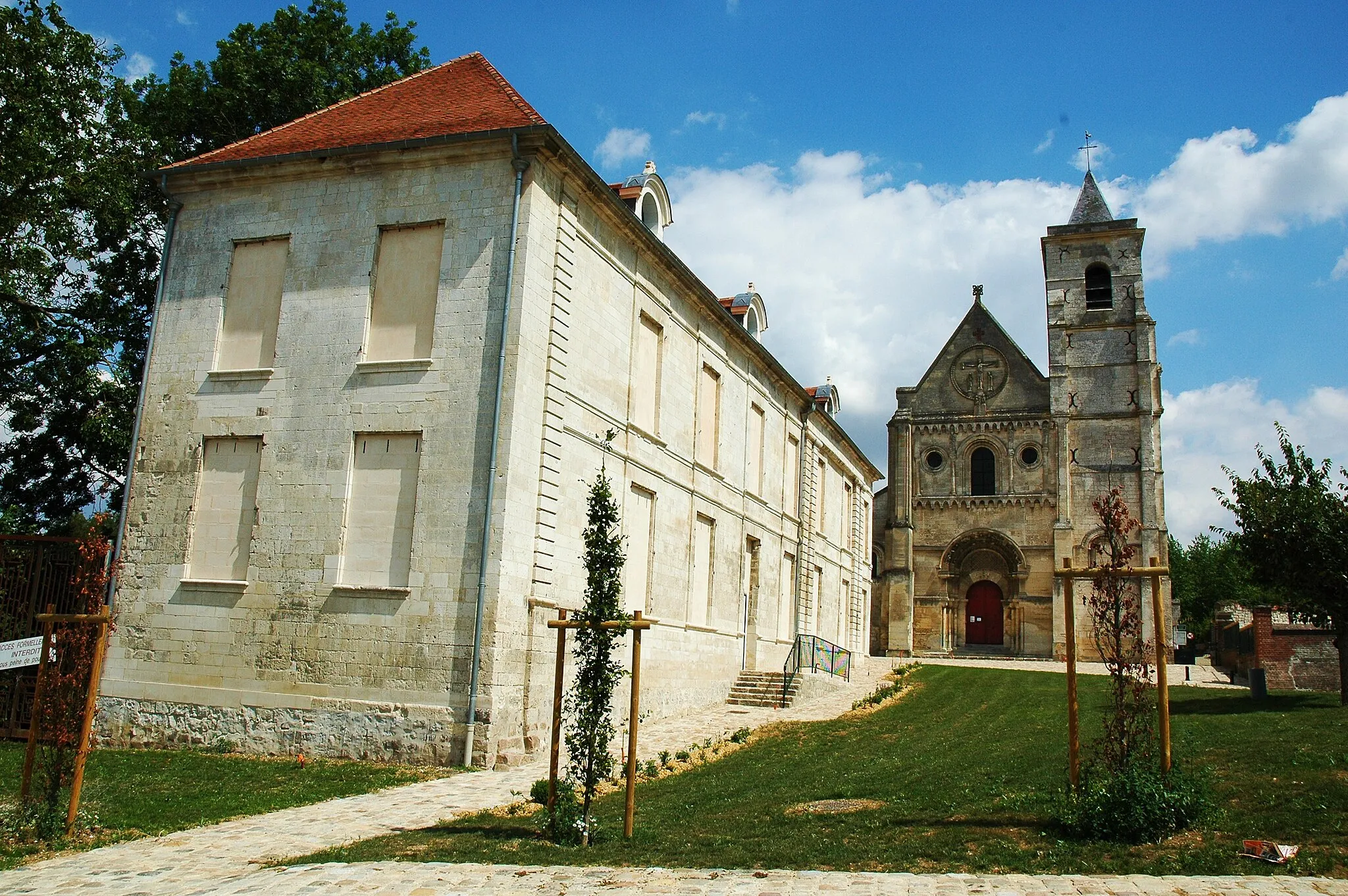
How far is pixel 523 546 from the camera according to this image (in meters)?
14.4

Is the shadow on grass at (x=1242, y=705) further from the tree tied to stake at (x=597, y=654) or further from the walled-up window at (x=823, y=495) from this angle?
the tree tied to stake at (x=597, y=654)

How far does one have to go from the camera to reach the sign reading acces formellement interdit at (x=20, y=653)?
899cm

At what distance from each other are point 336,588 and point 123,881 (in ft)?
23.7

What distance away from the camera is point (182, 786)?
1141cm

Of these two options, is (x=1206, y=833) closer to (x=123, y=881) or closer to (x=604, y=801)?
(x=604, y=801)

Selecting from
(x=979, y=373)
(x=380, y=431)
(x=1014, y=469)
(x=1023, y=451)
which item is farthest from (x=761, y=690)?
(x=979, y=373)

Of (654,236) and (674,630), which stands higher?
(654,236)

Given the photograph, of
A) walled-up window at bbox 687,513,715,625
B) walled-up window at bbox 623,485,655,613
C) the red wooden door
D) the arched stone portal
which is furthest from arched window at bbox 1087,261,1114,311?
walled-up window at bbox 623,485,655,613

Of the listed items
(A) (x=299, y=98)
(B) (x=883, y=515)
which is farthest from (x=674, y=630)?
(B) (x=883, y=515)

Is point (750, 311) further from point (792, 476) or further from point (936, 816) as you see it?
point (936, 816)

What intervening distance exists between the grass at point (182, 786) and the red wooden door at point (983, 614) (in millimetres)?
36055

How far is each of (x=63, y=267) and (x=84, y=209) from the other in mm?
1471

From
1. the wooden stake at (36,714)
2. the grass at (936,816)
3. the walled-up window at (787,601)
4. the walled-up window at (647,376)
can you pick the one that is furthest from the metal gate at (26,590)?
the walled-up window at (787,601)

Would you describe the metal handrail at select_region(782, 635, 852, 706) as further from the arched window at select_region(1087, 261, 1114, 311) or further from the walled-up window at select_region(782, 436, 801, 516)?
the arched window at select_region(1087, 261, 1114, 311)
